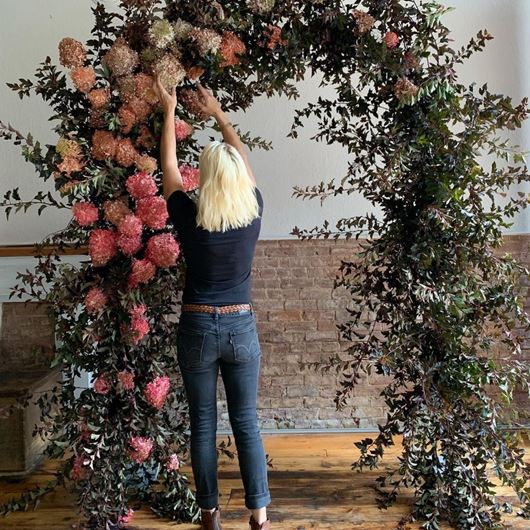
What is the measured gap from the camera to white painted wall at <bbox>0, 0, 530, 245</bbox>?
3301mm

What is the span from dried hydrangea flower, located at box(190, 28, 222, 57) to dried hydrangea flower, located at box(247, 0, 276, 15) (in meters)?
0.17

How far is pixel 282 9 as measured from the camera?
2.41 m

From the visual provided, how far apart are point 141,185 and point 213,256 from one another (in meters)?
0.49

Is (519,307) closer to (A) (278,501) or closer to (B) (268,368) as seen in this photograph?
(A) (278,501)

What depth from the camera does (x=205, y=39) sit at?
7.70ft

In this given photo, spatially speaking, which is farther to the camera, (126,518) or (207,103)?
(126,518)

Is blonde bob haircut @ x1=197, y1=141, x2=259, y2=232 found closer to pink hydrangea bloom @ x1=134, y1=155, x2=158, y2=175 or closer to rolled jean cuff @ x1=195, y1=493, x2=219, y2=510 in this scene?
pink hydrangea bloom @ x1=134, y1=155, x2=158, y2=175

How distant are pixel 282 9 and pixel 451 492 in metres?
2.09

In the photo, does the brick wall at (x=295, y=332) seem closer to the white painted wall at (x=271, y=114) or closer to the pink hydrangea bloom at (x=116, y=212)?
the white painted wall at (x=271, y=114)

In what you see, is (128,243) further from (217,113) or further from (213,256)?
(217,113)

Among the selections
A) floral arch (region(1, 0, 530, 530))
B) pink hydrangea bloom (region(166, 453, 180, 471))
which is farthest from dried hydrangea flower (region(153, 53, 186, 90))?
pink hydrangea bloom (region(166, 453, 180, 471))

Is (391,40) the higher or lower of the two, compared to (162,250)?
higher

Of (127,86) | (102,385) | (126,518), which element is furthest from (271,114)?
(126,518)

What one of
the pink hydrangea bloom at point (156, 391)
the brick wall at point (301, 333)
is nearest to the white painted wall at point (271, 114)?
the brick wall at point (301, 333)
